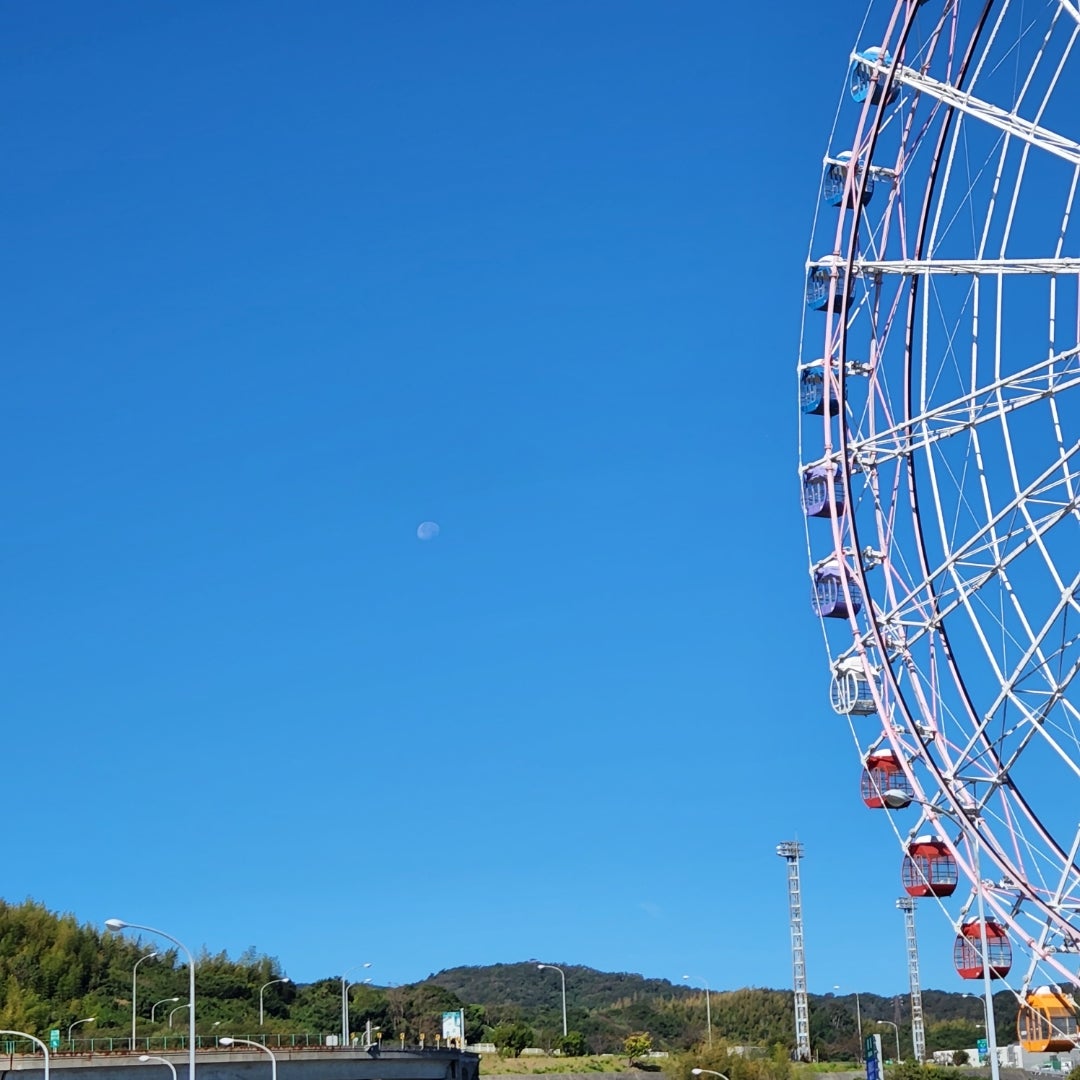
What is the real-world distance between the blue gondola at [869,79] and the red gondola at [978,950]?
21.1 meters

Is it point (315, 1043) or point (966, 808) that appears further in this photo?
point (315, 1043)

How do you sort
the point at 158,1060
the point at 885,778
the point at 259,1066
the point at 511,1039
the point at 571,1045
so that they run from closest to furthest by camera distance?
the point at 885,778
the point at 158,1060
the point at 259,1066
the point at 571,1045
the point at 511,1039

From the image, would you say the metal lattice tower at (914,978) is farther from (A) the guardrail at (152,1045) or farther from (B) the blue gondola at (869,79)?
(B) the blue gondola at (869,79)

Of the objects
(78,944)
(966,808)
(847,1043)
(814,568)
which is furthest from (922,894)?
(847,1043)

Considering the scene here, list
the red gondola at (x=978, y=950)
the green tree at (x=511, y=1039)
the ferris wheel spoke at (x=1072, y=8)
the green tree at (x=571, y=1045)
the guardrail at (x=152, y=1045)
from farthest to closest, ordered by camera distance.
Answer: the green tree at (x=511, y=1039), the green tree at (x=571, y=1045), the guardrail at (x=152, y=1045), the red gondola at (x=978, y=950), the ferris wheel spoke at (x=1072, y=8)

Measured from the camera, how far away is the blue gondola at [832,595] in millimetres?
45500

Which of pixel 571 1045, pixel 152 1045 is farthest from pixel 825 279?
pixel 571 1045

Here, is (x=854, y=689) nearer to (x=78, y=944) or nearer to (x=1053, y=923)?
(x=1053, y=923)

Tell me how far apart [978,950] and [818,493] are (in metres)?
12.5

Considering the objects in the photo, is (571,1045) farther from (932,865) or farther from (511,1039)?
(932,865)

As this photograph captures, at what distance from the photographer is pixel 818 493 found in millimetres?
46344

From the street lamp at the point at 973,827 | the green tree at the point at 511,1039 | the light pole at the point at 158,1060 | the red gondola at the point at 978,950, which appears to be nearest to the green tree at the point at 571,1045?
the green tree at the point at 511,1039

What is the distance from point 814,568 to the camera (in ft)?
154

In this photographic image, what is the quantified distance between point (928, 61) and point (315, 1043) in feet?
277
